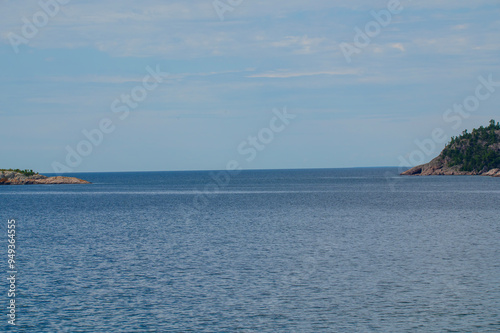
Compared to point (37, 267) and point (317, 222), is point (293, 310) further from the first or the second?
point (317, 222)

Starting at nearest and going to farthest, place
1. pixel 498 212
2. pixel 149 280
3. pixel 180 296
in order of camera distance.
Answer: pixel 180 296, pixel 149 280, pixel 498 212

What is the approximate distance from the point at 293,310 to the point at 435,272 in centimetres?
1304

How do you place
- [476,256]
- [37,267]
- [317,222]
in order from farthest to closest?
[317,222]
[476,256]
[37,267]

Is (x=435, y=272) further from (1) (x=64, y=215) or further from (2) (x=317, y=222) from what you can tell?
(1) (x=64, y=215)

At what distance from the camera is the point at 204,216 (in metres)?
82.8

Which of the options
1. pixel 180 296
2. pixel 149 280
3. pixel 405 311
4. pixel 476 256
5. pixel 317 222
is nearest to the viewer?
pixel 405 311

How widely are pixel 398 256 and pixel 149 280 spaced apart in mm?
19425

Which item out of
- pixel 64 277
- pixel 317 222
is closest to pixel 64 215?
pixel 317 222

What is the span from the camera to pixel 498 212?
82625 millimetres

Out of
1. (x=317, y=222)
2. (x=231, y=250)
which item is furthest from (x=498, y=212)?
(x=231, y=250)

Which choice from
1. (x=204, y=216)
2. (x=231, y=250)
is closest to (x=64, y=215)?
(x=204, y=216)

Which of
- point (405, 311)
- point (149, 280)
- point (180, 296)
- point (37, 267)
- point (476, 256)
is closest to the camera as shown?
point (405, 311)

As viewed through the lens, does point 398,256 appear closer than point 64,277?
No

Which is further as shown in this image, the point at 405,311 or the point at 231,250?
the point at 231,250
